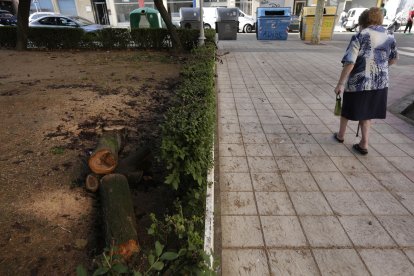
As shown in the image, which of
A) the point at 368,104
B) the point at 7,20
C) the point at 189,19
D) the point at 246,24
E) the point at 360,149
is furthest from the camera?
the point at 246,24

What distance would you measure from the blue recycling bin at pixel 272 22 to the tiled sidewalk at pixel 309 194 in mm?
11711

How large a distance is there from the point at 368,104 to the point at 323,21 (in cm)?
1453

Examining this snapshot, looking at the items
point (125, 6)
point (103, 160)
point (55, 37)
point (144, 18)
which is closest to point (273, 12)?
point (144, 18)

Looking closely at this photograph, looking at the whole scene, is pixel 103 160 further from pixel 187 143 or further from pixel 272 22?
pixel 272 22

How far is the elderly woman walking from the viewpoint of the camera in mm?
3260

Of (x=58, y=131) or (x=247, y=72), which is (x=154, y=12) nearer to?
(x=247, y=72)

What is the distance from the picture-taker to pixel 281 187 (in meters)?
3.23

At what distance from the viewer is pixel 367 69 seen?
3.39 m

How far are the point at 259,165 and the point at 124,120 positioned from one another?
8.92ft

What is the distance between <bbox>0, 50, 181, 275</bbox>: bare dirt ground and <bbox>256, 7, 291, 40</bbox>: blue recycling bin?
952cm

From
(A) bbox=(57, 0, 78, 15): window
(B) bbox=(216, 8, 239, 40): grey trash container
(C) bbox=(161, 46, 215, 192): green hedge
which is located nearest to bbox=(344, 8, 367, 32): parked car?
(B) bbox=(216, 8, 239, 40): grey trash container

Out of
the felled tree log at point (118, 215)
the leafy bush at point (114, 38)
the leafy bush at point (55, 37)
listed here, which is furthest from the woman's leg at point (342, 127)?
the leafy bush at point (55, 37)

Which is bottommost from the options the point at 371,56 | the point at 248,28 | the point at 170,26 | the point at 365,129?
the point at 365,129

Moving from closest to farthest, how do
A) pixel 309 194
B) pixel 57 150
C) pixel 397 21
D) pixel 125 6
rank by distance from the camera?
pixel 309 194
pixel 57 150
pixel 397 21
pixel 125 6
